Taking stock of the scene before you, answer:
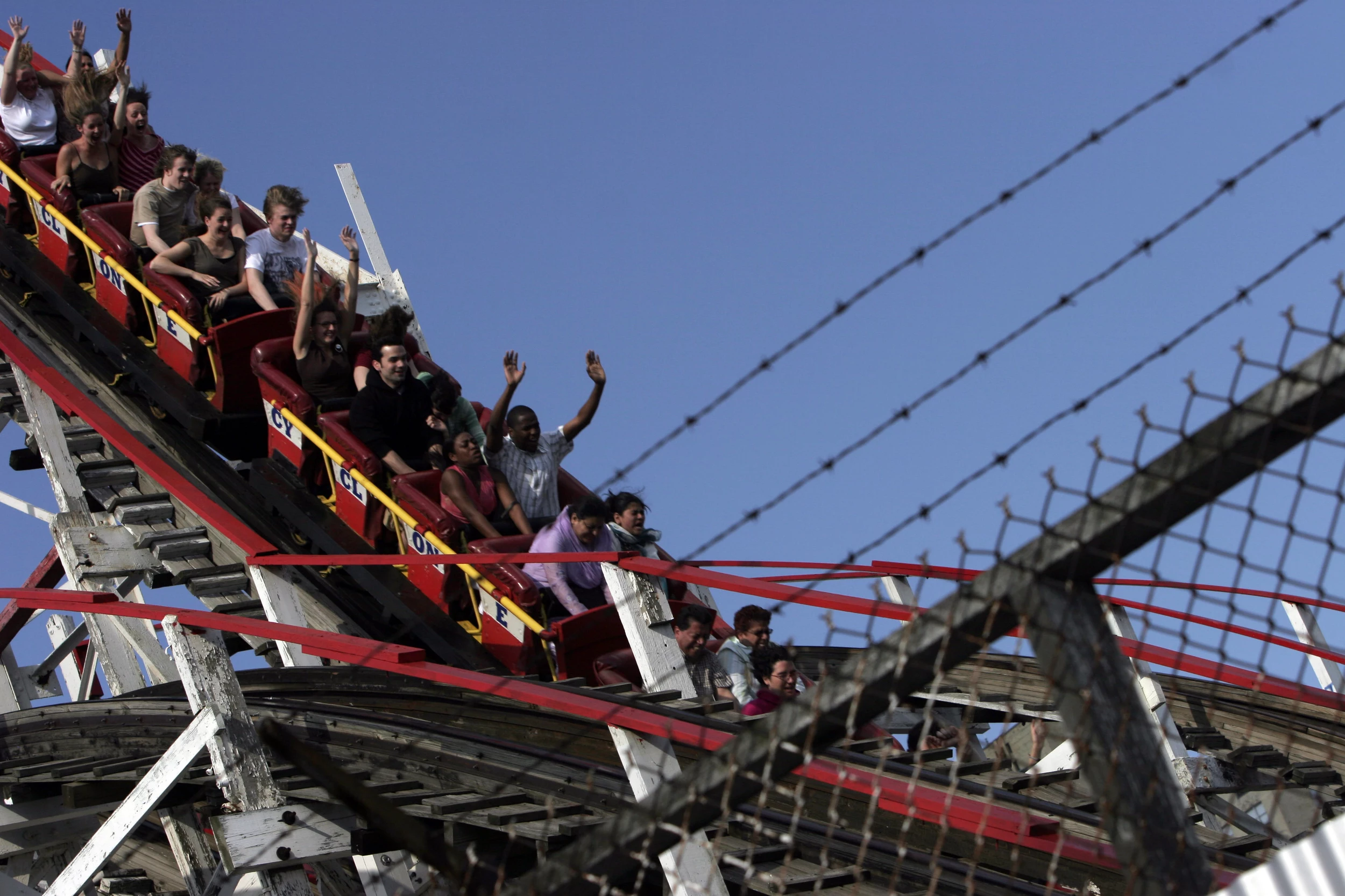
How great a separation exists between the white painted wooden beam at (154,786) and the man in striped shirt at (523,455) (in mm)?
2928

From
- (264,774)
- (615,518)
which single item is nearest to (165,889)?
(615,518)

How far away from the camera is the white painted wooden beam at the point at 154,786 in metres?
4.13

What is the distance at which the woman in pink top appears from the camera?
6613 millimetres

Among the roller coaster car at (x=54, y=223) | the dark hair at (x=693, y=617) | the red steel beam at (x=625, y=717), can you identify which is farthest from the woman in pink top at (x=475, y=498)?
the roller coaster car at (x=54, y=223)

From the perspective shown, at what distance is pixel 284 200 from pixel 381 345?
1.77 m

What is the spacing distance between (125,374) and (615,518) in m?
3.98

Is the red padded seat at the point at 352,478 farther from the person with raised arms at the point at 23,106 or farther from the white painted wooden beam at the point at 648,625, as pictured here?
the person with raised arms at the point at 23,106

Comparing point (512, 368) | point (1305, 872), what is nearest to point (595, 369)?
point (512, 368)

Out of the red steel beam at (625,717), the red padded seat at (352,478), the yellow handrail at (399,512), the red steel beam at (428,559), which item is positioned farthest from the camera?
the red padded seat at (352,478)

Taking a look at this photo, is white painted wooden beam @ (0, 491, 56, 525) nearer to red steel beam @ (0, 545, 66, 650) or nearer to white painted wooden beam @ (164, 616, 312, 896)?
red steel beam @ (0, 545, 66, 650)

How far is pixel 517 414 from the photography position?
7129 millimetres

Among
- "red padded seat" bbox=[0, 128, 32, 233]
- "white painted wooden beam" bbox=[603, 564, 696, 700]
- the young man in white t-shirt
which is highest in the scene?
"red padded seat" bbox=[0, 128, 32, 233]

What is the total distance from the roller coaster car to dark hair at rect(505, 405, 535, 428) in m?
3.84

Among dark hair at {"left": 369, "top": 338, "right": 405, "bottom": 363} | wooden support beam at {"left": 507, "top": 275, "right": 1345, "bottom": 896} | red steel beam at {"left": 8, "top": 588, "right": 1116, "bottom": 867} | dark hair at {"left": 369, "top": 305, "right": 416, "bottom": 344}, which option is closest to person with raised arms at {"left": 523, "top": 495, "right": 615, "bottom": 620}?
dark hair at {"left": 369, "top": 338, "right": 405, "bottom": 363}
